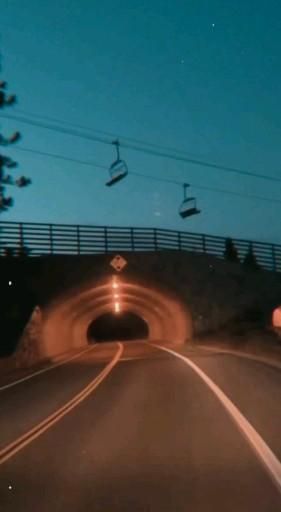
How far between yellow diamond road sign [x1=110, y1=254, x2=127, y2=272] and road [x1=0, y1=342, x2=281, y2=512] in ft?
96.1

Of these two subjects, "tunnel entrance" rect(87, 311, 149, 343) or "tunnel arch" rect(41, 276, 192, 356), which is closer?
"tunnel arch" rect(41, 276, 192, 356)

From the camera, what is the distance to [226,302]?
200ft

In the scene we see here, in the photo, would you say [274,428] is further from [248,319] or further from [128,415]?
[248,319]

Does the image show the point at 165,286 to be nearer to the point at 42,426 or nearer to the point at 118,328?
the point at 42,426

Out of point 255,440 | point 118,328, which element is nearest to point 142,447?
point 255,440

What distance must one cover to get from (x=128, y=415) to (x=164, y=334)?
2623 inches

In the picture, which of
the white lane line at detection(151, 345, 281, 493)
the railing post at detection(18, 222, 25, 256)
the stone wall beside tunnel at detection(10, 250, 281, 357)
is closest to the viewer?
the white lane line at detection(151, 345, 281, 493)

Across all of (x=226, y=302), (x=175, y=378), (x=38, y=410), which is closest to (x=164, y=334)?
(x=226, y=302)

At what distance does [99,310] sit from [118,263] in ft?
90.7

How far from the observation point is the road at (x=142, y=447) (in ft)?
32.1

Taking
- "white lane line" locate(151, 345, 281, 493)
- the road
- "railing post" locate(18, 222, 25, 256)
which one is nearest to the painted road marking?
the road

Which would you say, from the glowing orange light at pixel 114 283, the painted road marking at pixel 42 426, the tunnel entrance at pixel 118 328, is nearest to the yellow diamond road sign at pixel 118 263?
the glowing orange light at pixel 114 283

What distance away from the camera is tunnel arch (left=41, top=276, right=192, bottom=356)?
58344 mm

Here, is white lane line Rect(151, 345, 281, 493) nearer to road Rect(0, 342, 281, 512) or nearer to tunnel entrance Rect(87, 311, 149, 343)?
road Rect(0, 342, 281, 512)
